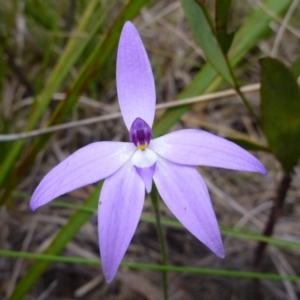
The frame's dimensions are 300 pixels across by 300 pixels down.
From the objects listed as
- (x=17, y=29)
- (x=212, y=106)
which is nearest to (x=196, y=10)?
(x=212, y=106)

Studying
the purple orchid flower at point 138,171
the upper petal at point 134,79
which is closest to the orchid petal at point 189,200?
the purple orchid flower at point 138,171

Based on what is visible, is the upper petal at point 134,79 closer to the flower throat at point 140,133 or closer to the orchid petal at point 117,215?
the flower throat at point 140,133

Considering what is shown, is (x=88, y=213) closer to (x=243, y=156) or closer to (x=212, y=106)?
(x=243, y=156)

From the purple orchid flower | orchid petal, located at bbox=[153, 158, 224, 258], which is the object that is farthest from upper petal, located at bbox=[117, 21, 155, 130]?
orchid petal, located at bbox=[153, 158, 224, 258]

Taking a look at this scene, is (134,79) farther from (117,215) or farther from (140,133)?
(117,215)

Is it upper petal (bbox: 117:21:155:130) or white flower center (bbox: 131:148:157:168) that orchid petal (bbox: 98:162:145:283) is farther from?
upper petal (bbox: 117:21:155:130)

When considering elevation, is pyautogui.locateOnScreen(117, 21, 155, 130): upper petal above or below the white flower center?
above
